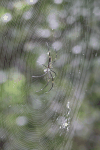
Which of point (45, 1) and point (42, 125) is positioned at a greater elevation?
point (45, 1)

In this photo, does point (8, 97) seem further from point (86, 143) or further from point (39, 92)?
point (86, 143)

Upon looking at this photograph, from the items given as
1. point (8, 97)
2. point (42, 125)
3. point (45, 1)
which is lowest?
point (42, 125)

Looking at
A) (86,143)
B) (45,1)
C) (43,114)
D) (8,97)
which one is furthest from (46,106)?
(45,1)

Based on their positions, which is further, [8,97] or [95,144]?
[95,144]

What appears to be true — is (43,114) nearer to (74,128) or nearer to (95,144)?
(74,128)

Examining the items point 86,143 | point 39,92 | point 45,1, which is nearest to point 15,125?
point 39,92

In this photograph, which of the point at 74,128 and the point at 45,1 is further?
the point at 74,128
